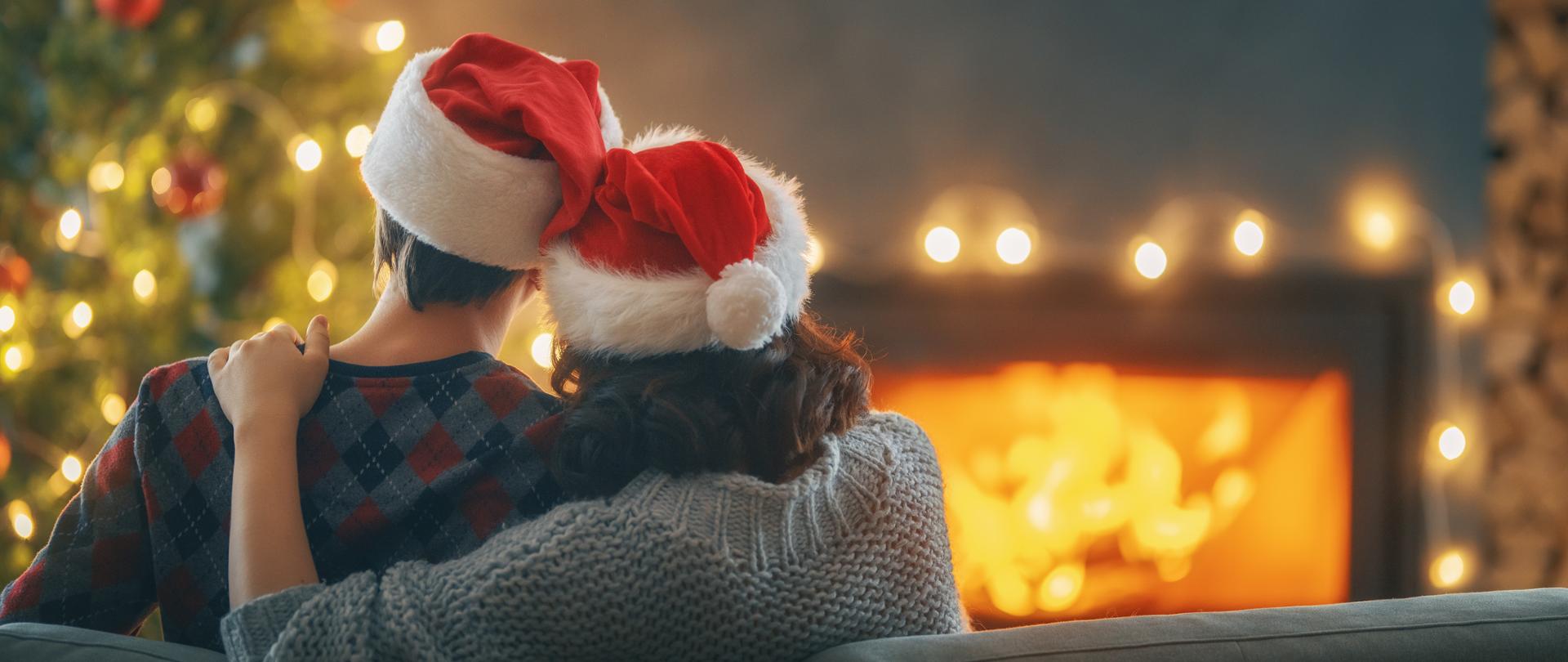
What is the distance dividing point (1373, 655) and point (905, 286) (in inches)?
48.7

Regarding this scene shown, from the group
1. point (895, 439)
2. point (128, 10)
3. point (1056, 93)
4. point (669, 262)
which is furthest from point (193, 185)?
point (1056, 93)

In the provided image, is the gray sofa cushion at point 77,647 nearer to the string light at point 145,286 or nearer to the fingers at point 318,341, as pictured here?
the fingers at point 318,341

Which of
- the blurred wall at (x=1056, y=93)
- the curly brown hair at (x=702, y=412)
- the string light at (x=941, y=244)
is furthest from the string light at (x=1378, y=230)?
the curly brown hair at (x=702, y=412)

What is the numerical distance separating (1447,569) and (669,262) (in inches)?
77.1

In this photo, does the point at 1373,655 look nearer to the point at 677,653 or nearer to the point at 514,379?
the point at 677,653

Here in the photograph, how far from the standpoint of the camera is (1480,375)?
2.13m

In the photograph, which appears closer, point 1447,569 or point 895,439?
point 895,439

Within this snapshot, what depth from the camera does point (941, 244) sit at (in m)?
1.90

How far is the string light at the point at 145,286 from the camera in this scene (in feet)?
5.09

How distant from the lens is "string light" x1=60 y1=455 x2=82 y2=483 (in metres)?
1.57

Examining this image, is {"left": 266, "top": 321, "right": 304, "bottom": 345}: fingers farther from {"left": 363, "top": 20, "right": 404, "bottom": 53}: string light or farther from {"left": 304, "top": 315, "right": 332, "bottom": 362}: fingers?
{"left": 363, "top": 20, "right": 404, "bottom": 53}: string light

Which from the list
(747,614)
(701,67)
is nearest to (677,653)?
(747,614)

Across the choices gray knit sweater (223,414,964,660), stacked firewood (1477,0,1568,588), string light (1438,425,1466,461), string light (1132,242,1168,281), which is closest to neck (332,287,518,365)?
gray knit sweater (223,414,964,660)

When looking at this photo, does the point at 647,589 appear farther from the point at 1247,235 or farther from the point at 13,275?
the point at 1247,235
